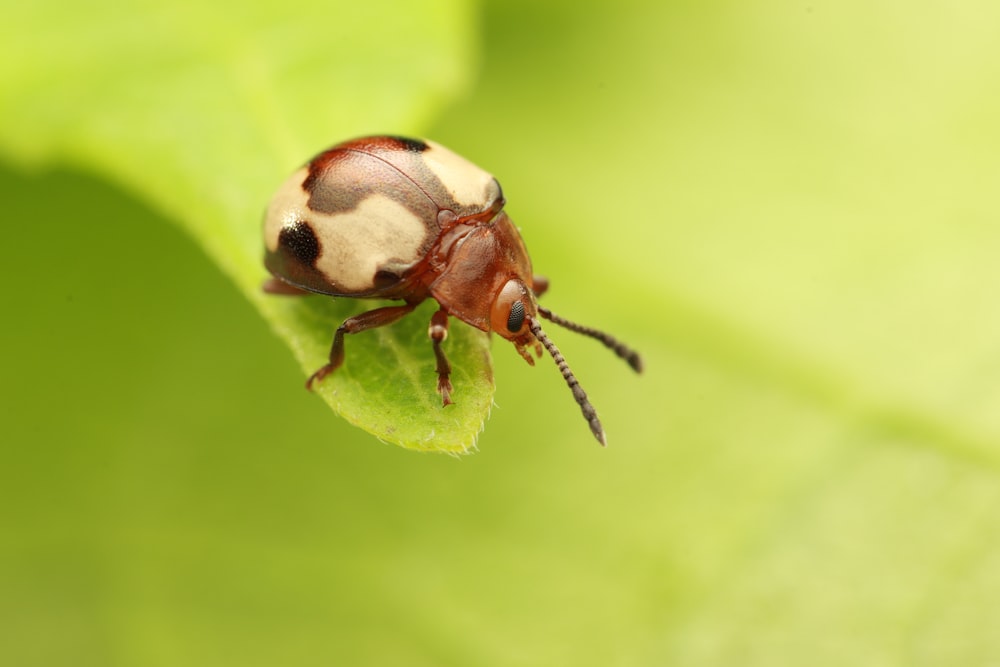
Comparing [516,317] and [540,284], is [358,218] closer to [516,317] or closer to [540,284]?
[516,317]

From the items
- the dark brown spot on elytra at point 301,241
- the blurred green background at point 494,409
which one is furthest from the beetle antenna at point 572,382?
the dark brown spot on elytra at point 301,241

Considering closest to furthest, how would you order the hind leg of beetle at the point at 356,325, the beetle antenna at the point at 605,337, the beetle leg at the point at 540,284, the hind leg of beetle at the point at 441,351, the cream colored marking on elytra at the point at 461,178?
1. the hind leg of beetle at the point at 441,351
2. the hind leg of beetle at the point at 356,325
3. the cream colored marking on elytra at the point at 461,178
4. the beetle antenna at the point at 605,337
5. the beetle leg at the point at 540,284

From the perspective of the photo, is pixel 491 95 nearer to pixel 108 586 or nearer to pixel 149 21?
pixel 149 21

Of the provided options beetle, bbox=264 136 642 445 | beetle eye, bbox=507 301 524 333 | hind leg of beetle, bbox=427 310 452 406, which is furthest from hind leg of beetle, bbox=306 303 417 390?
beetle eye, bbox=507 301 524 333

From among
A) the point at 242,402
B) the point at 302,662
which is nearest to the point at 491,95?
the point at 242,402

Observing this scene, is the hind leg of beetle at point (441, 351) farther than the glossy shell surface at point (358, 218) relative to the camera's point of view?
No

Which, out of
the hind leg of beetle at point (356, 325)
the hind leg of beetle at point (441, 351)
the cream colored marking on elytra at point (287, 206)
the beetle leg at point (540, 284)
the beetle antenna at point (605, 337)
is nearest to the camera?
the hind leg of beetle at point (441, 351)

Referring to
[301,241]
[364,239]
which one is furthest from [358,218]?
[301,241]

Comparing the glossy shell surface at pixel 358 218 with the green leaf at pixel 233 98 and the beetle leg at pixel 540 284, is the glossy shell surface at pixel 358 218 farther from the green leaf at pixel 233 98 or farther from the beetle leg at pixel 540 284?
the beetle leg at pixel 540 284
